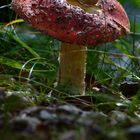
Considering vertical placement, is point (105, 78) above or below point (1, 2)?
below

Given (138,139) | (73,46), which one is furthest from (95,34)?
(138,139)

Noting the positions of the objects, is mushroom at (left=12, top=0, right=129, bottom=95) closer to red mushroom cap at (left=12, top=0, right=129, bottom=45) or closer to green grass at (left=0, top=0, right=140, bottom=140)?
red mushroom cap at (left=12, top=0, right=129, bottom=45)

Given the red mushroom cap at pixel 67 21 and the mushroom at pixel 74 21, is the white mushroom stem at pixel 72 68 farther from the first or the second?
the red mushroom cap at pixel 67 21

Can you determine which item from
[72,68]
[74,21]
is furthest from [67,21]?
[72,68]

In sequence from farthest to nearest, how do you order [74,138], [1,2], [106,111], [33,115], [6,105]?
[1,2] → [106,111] → [6,105] → [33,115] → [74,138]

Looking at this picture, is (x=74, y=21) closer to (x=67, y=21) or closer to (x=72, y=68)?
(x=67, y=21)

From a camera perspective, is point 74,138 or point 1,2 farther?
point 1,2

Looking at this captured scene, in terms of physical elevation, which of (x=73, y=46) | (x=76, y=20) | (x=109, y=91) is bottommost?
(x=109, y=91)

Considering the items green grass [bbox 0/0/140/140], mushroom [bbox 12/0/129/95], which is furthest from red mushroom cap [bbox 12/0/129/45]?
green grass [bbox 0/0/140/140]

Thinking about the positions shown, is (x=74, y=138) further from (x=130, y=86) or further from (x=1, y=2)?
(x=1, y=2)

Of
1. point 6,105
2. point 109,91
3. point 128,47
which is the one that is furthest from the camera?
point 128,47
